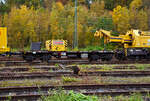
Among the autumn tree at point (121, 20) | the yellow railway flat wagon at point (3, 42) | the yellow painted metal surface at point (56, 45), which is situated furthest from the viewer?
the autumn tree at point (121, 20)

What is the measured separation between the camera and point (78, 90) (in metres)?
8.09

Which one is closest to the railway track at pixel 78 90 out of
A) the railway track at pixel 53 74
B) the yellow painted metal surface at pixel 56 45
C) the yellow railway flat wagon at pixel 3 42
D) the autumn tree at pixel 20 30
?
the railway track at pixel 53 74

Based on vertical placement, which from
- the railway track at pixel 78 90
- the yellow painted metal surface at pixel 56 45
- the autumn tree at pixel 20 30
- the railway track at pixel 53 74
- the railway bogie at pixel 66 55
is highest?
the autumn tree at pixel 20 30

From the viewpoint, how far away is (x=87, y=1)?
6719cm

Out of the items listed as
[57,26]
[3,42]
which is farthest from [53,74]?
[57,26]

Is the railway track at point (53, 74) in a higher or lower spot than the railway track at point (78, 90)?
higher

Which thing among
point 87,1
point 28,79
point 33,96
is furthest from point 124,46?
point 87,1

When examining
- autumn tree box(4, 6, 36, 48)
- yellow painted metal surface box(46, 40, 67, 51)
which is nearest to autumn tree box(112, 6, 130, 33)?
autumn tree box(4, 6, 36, 48)

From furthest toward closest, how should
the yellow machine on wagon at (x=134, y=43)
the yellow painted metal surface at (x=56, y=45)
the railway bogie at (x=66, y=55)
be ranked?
the yellow machine on wagon at (x=134, y=43)
the yellow painted metal surface at (x=56, y=45)
the railway bogie at (x=66, y=55)

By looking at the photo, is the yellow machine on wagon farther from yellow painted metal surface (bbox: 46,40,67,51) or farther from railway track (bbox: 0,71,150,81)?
railway track (bbox: 0,71,150,81)

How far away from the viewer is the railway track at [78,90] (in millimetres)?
6979

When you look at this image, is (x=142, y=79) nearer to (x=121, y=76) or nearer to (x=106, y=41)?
(x=121, y=76)

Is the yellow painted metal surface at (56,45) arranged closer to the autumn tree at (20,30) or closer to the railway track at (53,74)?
the railway track at (53,74)

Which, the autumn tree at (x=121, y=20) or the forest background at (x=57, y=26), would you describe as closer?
the forest background at (x=57, y=26)
